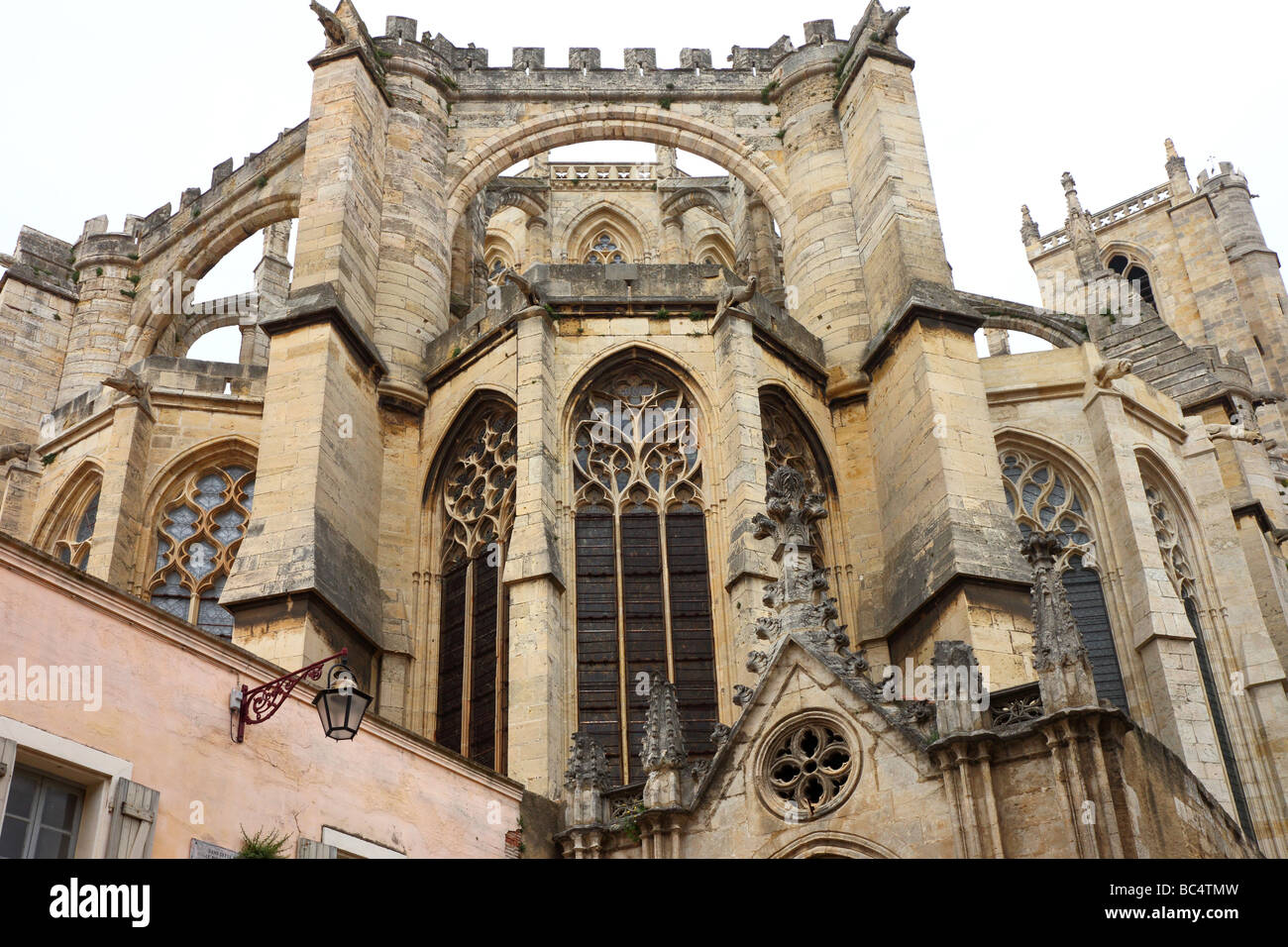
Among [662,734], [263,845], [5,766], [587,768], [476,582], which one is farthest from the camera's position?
[476,582]

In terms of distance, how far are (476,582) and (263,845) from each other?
8171 millimetres

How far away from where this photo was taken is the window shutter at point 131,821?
9242mm

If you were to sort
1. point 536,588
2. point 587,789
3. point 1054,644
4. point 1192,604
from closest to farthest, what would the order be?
point 1054,644 → point 587,789 → point 536,588 → point 1192,604

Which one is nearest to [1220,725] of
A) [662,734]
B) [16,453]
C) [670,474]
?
[670,474]

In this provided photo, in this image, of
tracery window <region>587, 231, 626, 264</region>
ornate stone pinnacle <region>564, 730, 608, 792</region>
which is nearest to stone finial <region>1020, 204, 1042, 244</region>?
tracery window <region>587, 231, 626, 264</region>

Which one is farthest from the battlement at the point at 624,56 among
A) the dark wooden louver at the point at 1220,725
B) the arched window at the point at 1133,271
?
the arched window at the point at 1133,271

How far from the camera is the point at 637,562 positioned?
58.1ft

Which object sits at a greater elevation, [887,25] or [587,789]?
[887,25]

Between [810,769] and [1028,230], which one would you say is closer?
[810,769]

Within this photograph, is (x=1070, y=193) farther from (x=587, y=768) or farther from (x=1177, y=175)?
(x=587, y=768)

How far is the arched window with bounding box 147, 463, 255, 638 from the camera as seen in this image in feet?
66.5

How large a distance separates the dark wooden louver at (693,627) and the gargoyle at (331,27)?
29.3 ft
